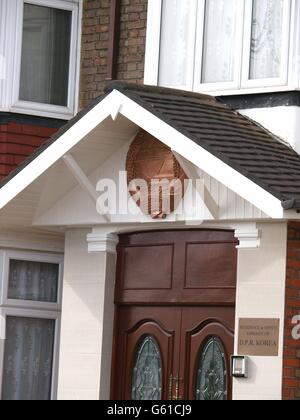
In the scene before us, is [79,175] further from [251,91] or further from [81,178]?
[251,91]

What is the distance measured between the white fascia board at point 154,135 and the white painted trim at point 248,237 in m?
0.80

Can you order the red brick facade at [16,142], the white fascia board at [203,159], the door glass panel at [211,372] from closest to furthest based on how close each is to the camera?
the white fascia board at [203,159], the door glass panel at [211,372], the red brick facade at [16,142]

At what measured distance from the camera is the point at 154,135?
13.3 meters

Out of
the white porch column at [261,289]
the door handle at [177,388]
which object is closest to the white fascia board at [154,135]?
the white porch column at [261,289]

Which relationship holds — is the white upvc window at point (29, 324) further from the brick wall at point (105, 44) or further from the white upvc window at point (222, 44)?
the white upvc window at point (222, 44)

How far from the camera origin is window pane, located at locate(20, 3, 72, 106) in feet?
53.5

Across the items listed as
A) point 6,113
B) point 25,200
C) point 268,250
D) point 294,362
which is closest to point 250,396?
point 294,362

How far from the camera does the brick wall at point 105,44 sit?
1561 centimetres

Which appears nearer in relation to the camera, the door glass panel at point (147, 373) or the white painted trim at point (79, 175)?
the white painted trim at point (79, 175)

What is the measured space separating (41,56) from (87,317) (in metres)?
3.31

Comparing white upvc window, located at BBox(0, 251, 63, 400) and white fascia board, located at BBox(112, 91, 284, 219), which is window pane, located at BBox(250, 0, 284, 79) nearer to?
white fascia board, located at BBox(112, 91, 284, 219)

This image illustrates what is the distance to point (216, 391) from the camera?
13742 millimetres

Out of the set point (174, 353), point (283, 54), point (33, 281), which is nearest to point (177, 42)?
point (283, 54)

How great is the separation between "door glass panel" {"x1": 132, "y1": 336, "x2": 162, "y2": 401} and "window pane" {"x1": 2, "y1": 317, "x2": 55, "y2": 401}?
1695 mm
